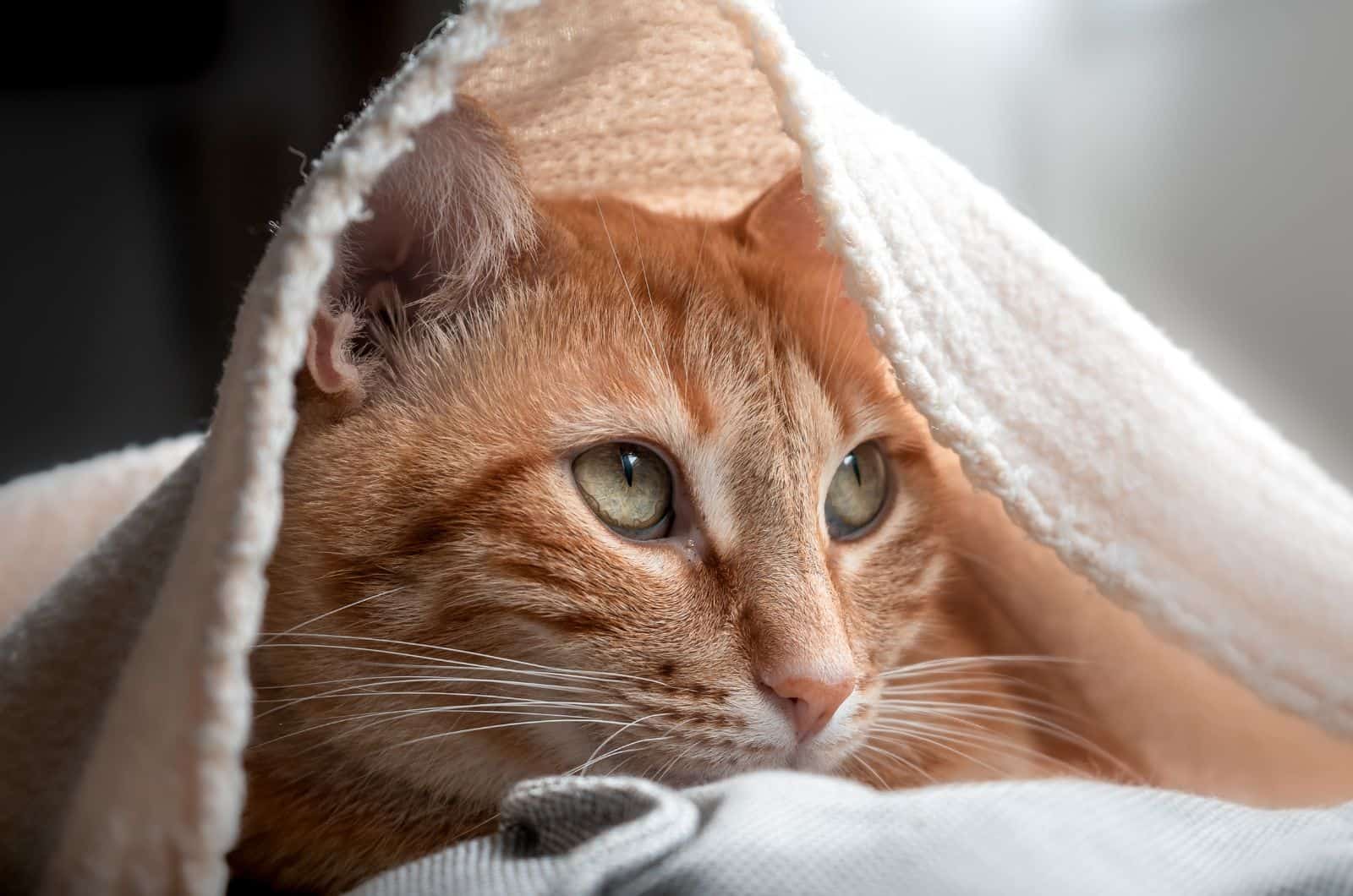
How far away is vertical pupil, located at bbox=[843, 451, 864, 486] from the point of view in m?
1.08

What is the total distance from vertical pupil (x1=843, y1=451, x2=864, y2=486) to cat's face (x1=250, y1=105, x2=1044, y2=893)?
39mm

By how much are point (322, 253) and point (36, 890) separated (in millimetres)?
484

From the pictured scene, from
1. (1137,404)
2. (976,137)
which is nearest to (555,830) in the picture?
(1137,404)

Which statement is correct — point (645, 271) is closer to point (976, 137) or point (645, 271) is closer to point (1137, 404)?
point (1137, 404)

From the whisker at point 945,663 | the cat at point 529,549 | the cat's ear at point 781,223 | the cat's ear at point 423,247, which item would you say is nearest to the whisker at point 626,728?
the cat at point 529,549

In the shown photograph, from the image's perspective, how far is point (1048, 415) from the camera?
0.96 m

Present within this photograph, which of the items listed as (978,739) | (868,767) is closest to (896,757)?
(868,767)

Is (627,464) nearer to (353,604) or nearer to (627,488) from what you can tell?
(627,488)

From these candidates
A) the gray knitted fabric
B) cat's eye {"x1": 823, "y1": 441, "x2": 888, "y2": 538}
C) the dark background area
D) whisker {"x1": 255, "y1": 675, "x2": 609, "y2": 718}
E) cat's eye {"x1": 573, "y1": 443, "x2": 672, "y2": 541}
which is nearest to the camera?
the gray knitted fabric

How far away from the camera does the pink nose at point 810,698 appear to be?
0.82 metres

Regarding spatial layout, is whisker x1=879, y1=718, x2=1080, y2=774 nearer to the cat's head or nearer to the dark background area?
the cat's head

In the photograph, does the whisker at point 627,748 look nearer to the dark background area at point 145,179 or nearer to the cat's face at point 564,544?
the cat's face at point 564,544

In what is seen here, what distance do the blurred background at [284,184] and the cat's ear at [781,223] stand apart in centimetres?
85

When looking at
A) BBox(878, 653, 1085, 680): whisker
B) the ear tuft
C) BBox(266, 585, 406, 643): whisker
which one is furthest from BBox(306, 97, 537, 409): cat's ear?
BBox(878, 653, 1085, 680): whisker
